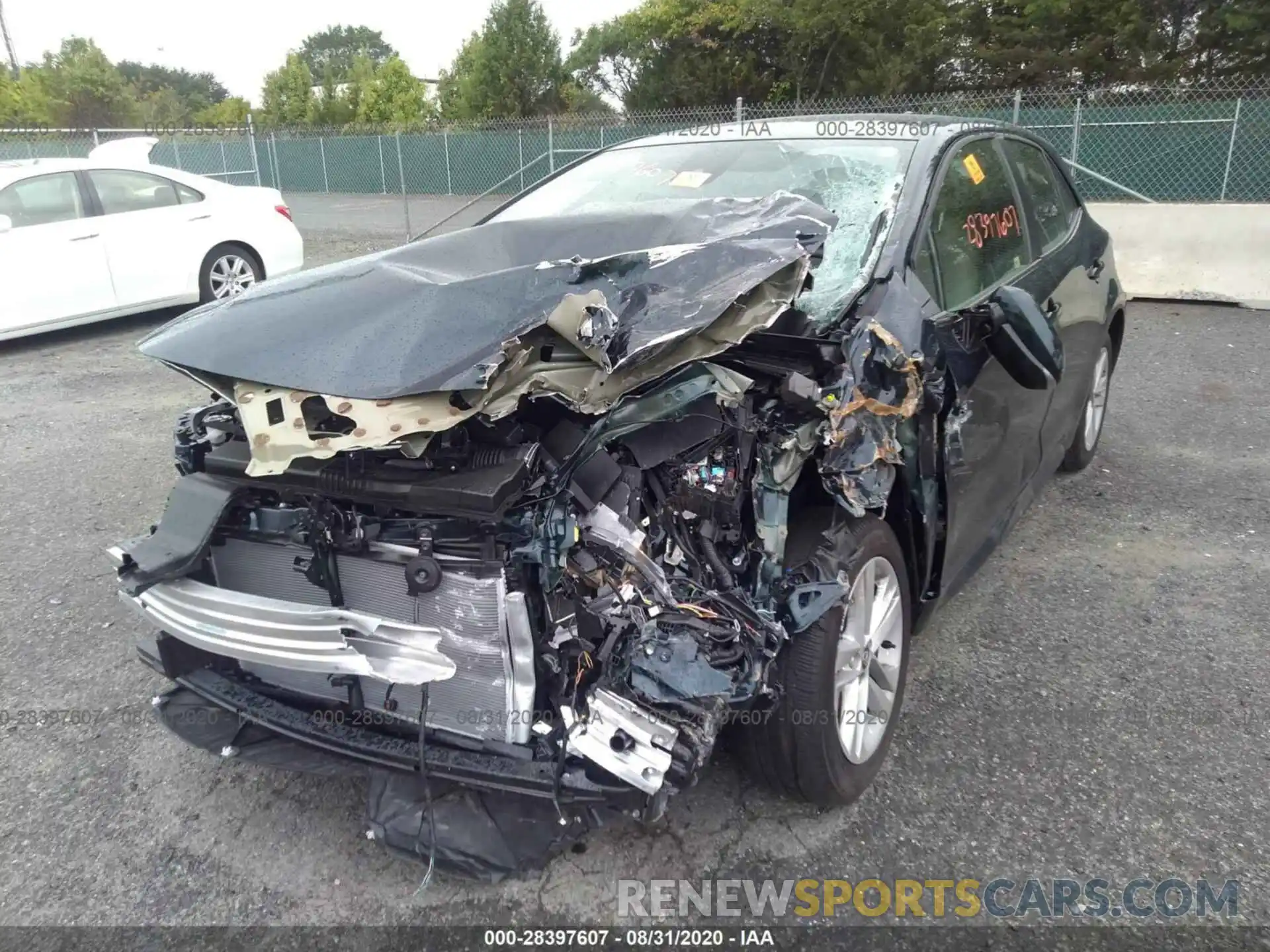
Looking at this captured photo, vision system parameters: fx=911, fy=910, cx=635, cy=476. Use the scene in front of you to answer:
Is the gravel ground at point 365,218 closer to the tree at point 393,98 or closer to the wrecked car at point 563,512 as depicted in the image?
the wrecked car at point 563,512

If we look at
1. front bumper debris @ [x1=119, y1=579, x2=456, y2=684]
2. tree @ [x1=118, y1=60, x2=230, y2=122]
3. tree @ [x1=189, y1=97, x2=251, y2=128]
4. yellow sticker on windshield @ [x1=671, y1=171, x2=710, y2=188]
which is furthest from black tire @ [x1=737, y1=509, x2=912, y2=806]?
tree @ [x1=118, y1=60, x2=230, y2=122]

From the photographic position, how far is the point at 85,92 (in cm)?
4300

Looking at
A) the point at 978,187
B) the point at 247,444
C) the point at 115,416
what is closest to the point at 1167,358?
the point at 978,187

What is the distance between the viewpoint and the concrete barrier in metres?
8.66

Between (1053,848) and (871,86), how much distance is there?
31197 millimetres

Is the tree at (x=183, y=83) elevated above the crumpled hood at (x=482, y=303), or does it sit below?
above

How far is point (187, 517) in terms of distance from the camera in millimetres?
2324

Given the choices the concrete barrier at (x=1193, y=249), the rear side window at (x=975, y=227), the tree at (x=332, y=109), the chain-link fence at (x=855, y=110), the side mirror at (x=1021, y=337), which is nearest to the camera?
the side mirror at (x=1021, y=337)

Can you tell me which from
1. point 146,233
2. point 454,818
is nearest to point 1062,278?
point 454,818

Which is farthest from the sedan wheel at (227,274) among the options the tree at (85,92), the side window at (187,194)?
the tree at (85,92)

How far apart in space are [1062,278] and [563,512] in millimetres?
2690

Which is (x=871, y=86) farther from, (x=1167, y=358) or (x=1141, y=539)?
(x=1141, y=539)

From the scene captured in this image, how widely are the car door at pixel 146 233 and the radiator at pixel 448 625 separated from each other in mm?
7114

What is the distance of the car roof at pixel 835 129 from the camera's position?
336 cm
